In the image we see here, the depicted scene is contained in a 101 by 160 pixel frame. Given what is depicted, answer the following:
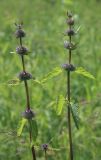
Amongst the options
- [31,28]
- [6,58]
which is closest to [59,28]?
[31,28]

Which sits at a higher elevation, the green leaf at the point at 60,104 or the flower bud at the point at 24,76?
the flower bud at the point at 24,76

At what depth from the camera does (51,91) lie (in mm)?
3738

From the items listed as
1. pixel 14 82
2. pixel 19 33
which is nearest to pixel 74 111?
pixel 14 82

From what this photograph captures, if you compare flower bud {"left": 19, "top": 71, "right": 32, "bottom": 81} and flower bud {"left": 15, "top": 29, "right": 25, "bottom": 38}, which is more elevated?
flower bud {"left": 15, "top": 29, "right": 25, "bottom": 38}

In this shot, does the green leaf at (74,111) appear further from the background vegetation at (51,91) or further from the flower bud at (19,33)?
the flower bud at (19,33)

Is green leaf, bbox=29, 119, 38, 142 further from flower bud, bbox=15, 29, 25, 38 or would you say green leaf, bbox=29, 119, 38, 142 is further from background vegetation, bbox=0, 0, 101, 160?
flower bud, bbox=15, 29, 25, 38

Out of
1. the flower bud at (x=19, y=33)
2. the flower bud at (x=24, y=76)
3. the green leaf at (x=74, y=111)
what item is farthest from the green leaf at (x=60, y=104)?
the flower bud at (x=19, y=33)

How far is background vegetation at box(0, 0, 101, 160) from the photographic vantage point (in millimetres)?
2982

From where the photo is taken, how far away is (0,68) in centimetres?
418

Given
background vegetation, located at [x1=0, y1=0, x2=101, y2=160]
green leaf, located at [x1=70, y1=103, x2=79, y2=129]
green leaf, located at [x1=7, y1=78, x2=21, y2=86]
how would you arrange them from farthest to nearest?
1. background vegetation, located at [x1=0, y1=0, x2=101, y2=160]
2. green leaf, located at [x1=7, y1=78, x2=21, y2=86]
3. green leaf, located at [x1=70, y1=103, x2=79, y2=129]

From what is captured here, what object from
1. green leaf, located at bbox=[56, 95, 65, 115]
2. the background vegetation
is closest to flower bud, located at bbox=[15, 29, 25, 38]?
the background vegetation

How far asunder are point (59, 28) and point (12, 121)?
284 centimetres

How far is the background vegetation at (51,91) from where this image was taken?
9.78 feet

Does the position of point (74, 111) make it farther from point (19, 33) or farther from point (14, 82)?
point (19, 33)
